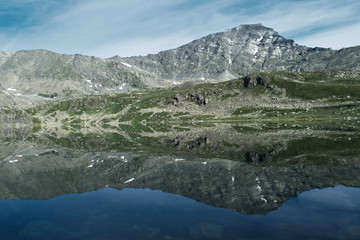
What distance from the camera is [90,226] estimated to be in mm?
18766

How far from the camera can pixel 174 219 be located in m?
18.8

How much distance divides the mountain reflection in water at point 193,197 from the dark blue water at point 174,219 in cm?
7

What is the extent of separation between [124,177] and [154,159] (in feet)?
33.2

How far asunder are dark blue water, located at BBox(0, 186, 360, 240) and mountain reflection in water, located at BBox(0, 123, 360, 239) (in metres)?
0.07

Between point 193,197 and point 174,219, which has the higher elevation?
point 174,219

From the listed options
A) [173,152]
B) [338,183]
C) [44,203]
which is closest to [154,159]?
[173,152]

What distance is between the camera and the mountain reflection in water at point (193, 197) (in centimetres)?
A: 1720

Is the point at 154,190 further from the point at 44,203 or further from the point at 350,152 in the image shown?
the point at 350,152

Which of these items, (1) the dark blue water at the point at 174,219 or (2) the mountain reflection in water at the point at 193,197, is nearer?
(1) the dark blue water at the point at 174,219

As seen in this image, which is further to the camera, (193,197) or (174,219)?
(193,197)

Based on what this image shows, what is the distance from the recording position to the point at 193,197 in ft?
76.3

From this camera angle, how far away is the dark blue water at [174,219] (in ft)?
53.5

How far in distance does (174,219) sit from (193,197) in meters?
4.73

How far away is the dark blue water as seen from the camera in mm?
16312
